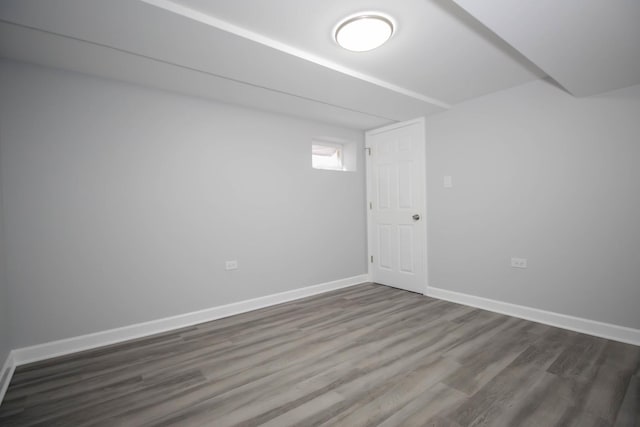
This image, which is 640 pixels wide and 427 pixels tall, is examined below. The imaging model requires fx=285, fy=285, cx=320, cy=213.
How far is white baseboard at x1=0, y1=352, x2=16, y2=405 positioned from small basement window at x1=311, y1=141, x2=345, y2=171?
138 inches

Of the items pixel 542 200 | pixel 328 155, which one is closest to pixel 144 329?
pixel 328 155

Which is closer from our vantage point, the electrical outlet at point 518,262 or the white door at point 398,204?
the electrical outlet at point 518,262

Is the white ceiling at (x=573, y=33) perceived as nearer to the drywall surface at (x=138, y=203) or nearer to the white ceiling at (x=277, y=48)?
the white ceiling at (x=277, y=48)

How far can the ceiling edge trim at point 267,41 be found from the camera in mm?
1729

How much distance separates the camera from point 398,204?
414 cm

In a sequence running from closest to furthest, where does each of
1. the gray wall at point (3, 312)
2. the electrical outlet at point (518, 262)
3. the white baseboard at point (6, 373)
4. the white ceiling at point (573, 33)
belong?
the white ceiling at point (573, 33), the white baseboard at point (6, 373), the gray wall at point (3, 312), the electrical outlet at point (518, 262)

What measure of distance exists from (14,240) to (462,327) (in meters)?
3.91

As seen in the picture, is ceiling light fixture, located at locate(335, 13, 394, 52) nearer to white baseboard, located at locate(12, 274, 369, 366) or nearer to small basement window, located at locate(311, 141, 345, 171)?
small basement window, located at locate(311, 141, 345, 171)

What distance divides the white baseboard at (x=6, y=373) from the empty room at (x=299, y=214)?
0.02 meters

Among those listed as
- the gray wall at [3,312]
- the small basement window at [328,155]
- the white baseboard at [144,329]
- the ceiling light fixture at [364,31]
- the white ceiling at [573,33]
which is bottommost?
the white baseboard at [144,329]

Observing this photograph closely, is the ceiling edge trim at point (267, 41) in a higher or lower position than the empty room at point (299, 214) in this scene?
higher

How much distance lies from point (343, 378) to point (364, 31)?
7.86 ft

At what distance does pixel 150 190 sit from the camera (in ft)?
9.16

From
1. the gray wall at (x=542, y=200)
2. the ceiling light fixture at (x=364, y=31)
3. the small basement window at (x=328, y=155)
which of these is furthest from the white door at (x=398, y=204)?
the ceiling light fixture at (x=364, y=31)
